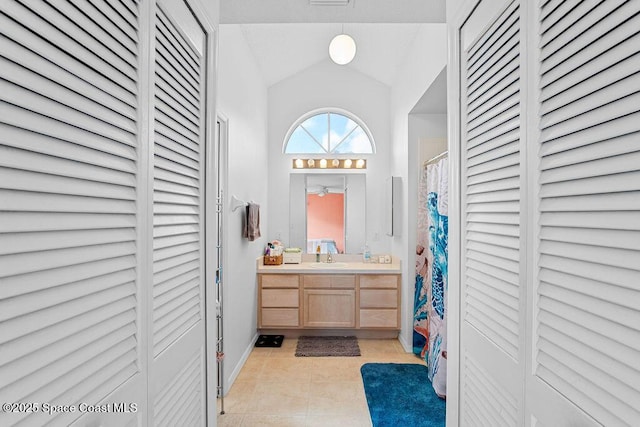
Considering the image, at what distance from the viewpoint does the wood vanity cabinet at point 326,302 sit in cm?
421

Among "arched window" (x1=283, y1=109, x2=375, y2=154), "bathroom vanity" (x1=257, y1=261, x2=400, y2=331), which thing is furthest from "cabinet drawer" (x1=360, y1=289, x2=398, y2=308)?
"arched window" (x1=283, y1=109, x2=375, y2=154)

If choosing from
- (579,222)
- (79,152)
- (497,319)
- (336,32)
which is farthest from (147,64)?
(336,32)

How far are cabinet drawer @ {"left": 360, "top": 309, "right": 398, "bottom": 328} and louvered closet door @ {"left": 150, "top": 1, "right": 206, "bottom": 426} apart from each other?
9.46 ft

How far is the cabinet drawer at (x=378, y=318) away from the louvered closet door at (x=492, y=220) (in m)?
2.77

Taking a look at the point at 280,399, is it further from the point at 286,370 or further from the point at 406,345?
the point at 406,345

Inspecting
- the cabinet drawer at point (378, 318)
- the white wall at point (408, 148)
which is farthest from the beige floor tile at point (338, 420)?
the cabinet drawer at point (378, 318)

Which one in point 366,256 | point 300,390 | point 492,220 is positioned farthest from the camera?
point 366,256

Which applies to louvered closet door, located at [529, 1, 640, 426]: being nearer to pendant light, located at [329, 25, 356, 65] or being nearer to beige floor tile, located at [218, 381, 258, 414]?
beige floor tile, located at [218, 381, 258, 414]

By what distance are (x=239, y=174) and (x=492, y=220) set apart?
8.31ft

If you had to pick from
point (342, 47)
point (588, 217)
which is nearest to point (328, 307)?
point (342, 47)

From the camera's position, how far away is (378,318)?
4.21 metres

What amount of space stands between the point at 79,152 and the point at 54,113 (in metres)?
0.09

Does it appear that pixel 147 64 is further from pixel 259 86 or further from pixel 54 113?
pixel 259 86

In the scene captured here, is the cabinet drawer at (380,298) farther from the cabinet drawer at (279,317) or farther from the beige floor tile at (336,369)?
the cabinet drawer at (279,317)
